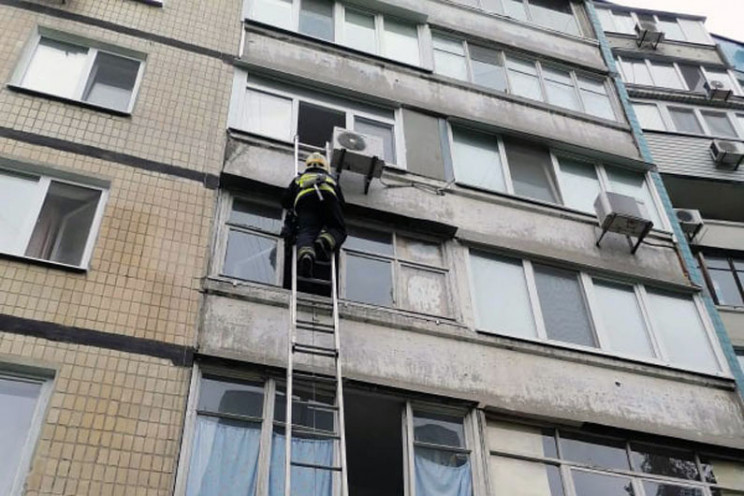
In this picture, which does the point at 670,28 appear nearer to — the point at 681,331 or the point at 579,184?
the point at 579,184

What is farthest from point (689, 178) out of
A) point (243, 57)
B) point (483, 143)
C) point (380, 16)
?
point (243, 57)

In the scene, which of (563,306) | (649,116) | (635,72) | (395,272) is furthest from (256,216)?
(635,72)

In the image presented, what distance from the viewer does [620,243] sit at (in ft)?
40.5

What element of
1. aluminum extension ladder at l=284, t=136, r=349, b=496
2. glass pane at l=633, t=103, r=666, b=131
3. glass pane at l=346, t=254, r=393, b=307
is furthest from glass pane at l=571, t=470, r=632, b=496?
glass pane at l=633, t=103, r=666, b=131

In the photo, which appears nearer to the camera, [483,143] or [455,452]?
[455,452]

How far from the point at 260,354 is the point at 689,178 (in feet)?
44.4

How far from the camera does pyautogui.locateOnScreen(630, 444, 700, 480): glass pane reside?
956 cm

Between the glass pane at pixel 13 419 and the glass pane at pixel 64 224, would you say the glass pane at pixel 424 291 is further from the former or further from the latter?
the glass pane at pixel 13 419

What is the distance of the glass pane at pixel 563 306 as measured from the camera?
423 inches

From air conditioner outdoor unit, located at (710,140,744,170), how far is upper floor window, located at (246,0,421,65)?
28.5 feet

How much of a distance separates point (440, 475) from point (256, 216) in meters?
4.32

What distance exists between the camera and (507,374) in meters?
9.64

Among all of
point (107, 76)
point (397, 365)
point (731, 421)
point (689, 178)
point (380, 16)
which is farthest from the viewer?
point (689, 178)

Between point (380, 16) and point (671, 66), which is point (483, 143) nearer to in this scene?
point (380, 16)
